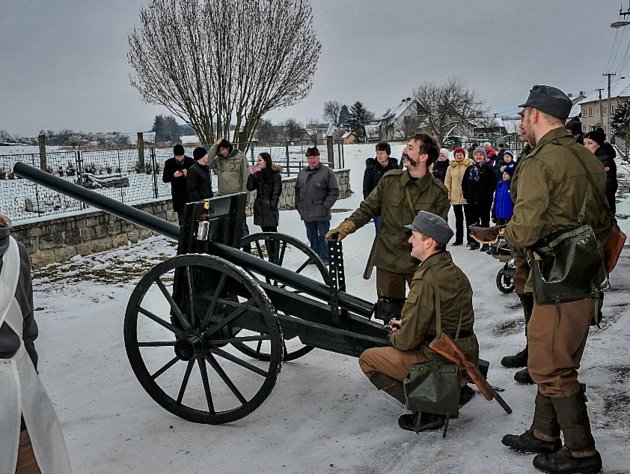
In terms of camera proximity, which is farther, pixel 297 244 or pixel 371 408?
pixel 297 244

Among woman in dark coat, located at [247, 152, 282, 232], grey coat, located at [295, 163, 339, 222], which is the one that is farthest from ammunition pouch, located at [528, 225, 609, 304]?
woman in dark coat, located at [247, 152, 282, 232]

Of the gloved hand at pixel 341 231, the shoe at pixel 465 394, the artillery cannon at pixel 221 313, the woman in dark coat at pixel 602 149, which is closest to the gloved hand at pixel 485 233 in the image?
the woman in dark coat at pixel 602 149

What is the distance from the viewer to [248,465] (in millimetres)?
3754

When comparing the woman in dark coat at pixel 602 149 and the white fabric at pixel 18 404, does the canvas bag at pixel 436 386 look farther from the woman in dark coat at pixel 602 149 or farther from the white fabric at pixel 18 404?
the woman in dark coat at pixel 602 149

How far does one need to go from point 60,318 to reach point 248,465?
3.97 m

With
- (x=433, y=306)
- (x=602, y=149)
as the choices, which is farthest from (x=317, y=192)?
(x=433, y=306)

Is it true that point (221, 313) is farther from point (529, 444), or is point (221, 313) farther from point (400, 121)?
point (400, 121)

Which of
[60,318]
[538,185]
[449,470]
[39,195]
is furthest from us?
[39,195]

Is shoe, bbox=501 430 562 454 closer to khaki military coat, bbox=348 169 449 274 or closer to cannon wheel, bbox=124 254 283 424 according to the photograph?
Result: cannon wheel, bbox=124 254 283 424

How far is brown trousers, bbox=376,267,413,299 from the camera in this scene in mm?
5160

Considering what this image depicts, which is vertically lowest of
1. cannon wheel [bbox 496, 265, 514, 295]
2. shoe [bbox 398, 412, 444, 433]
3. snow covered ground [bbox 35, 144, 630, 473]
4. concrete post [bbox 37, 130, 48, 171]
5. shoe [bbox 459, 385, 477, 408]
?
snow covered ground [bbox 35, 144, 630, 473]

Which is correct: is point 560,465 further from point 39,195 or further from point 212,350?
point 39,195

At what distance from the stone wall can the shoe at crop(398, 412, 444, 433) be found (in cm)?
729

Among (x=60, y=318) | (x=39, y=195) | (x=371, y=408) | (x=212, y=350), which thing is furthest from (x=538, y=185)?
(x=39, y=195)
